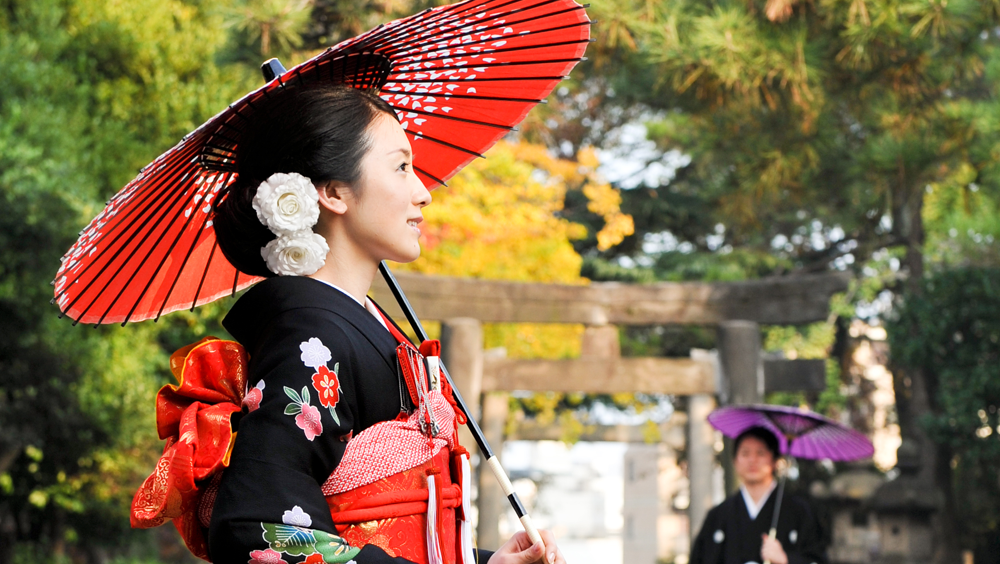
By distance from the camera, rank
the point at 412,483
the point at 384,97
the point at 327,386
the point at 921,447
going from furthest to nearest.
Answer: the point at 921,447 → the point at 384,97 → the point at 412,483 → the point at 327,386

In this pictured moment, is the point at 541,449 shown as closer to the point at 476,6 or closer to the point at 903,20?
the point at 903,20

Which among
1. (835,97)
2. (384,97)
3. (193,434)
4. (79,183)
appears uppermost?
(835,97)

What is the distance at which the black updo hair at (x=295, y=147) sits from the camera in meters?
1.53

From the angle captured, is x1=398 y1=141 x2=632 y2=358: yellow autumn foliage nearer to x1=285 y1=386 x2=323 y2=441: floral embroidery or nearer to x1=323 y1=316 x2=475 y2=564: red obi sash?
x1=323 y1=316 x2=475 y2=564: red obi sash

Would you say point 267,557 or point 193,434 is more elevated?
point 193,434

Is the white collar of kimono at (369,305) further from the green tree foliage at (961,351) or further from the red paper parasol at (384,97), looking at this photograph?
the green tree foliage at (961,351)

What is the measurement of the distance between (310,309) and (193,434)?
0.26m

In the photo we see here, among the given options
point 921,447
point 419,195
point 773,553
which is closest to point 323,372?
point 419,195

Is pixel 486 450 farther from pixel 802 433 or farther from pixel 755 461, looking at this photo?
pixel 802 433

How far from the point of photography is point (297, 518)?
126 cm

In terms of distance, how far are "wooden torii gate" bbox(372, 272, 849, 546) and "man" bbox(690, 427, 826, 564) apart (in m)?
2.57

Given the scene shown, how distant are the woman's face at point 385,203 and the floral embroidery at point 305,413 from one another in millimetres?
345

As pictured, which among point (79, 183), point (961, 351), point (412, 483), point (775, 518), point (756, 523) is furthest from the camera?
point (961, 351)

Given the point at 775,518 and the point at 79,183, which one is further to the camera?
the point at 79,183
